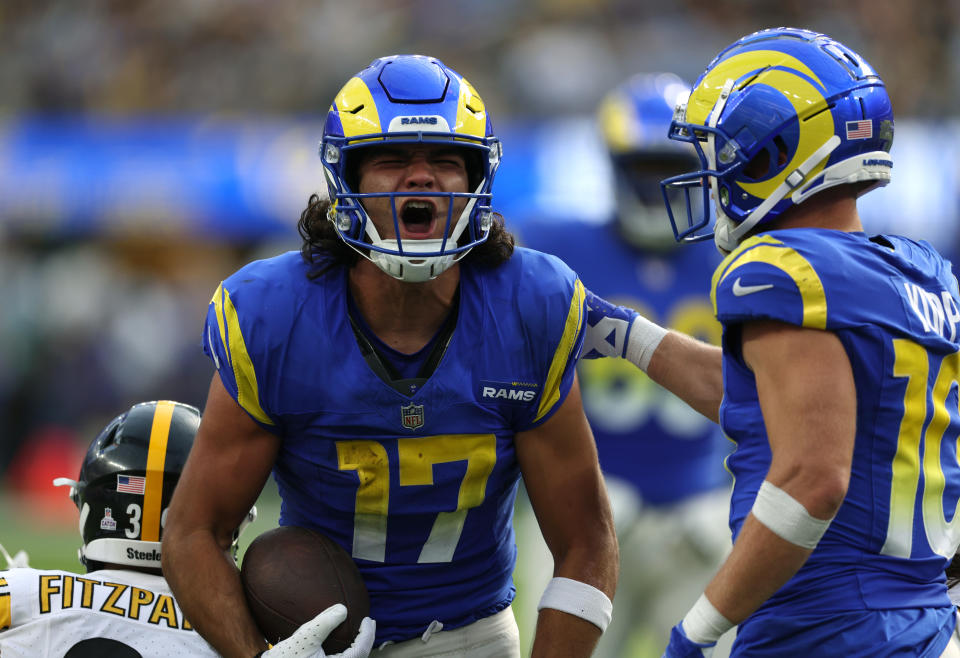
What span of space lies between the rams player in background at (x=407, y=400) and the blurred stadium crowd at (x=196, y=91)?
19.4 feet

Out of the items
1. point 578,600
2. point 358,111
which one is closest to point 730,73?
point 358,111

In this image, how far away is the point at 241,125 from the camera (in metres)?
9.88

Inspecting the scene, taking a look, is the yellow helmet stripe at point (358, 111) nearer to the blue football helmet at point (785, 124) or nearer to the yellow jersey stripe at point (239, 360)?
the yellow jersey stripe at point (239, 360)

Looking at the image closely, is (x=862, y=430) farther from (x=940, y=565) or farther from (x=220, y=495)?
(x=220, y=495)

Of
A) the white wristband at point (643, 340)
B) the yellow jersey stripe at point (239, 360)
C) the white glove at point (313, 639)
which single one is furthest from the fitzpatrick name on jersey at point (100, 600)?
the white wristband at point (643, 340)

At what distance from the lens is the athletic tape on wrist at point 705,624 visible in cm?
205

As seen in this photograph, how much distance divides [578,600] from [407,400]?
1.81ft

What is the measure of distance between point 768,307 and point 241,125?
8333 mm

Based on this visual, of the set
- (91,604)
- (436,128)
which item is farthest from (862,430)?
(91,604)

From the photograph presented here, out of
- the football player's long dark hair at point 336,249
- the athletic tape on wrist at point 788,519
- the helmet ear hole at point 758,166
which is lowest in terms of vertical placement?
the athletic tape on wrist at point 788,519

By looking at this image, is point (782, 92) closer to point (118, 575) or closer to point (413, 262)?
point (413, 262)

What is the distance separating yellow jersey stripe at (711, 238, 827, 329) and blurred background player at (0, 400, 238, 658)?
126cm

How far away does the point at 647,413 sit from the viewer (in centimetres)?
448

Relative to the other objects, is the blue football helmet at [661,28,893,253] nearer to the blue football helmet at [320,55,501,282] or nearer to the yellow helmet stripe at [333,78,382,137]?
the blue football helmet at [320,55,501,282]
